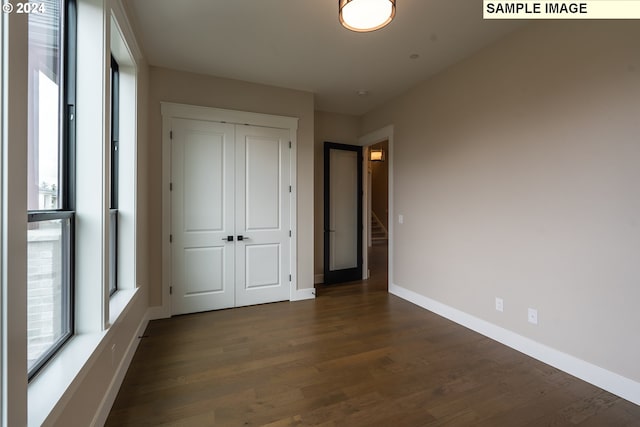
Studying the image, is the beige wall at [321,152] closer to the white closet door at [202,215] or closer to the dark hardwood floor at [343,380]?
the white closet door at [202,215]

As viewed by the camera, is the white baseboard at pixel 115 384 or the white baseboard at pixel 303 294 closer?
the white baseboard at pixel 115 384

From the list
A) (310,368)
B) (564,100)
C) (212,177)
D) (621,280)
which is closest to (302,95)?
(212,177)

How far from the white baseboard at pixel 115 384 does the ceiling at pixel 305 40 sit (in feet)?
9.41

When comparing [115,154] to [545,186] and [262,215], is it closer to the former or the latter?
[262,215]

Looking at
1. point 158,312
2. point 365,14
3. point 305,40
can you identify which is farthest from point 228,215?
point 365,14

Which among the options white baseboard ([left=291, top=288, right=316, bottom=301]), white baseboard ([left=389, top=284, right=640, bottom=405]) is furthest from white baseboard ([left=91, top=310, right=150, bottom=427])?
white baseboard ([left=389, top=284, right=640, bottom=405])

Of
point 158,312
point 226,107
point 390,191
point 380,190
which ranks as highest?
point 226,107

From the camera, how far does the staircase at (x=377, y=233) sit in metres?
9.43

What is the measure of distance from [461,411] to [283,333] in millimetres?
1704

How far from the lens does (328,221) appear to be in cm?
469

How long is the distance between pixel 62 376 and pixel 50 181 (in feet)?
3.21

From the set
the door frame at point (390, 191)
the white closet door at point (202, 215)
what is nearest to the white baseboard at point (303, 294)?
the white closet door at point (202, 215)

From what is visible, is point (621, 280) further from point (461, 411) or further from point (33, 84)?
point (33, 84)

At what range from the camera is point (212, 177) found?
349cm
